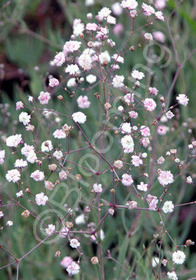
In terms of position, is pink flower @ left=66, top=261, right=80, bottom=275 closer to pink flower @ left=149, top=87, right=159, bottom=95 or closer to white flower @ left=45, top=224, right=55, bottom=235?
white flower @ left=45, top=224, right=55, bottom=235

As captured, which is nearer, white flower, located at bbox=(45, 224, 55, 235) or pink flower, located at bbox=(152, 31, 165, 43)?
white flower, located at bbox=(45, 224, 55, 235)

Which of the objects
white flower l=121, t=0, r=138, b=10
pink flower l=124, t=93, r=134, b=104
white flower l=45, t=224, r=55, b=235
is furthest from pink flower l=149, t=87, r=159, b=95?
white flower l=45, t=224, r=55, b=235

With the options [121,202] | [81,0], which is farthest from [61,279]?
[81,0]

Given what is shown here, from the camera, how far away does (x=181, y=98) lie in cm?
75

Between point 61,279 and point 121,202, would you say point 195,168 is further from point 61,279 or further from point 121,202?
point 61,279

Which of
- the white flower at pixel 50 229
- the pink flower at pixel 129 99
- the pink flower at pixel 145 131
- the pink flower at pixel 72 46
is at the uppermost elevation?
the pink flower at pixel 72 46

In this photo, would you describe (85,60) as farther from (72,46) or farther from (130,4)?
(130,4)

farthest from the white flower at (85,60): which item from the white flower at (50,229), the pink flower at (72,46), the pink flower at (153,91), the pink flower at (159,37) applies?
the pink flower at (159,37)

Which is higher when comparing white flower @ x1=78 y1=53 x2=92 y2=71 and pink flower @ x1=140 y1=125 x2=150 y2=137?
white flower @ x1=78 y1=53 x2=92 y2=71

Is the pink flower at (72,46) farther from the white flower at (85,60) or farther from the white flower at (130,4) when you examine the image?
the white flower at (130,4)

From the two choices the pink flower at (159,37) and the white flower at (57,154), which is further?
the pink flower at (159,37)

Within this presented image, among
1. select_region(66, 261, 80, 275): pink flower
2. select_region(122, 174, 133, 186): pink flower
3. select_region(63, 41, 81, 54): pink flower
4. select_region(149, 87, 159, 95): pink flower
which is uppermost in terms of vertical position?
select_region(63, 41, 81, 54): pink flower

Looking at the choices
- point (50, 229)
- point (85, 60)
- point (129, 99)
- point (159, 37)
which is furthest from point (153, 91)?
point (159, 37)

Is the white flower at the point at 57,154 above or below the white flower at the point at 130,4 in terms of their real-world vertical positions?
below
